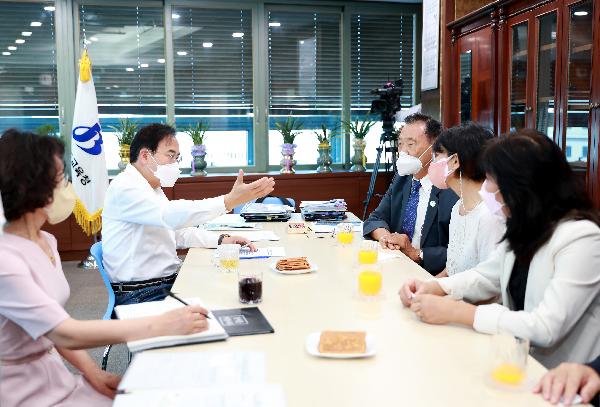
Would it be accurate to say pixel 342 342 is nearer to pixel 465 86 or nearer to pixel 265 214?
pixel 265 214

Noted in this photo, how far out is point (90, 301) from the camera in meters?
4.46

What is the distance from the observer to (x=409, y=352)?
4.87 feet

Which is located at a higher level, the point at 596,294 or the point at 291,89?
the point at 291,89

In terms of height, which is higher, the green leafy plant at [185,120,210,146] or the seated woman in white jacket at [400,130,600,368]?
the green leafy plant at [185,120,210,146]

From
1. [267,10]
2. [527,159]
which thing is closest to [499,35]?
[527,159]

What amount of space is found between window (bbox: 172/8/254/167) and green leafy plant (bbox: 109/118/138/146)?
0.60m

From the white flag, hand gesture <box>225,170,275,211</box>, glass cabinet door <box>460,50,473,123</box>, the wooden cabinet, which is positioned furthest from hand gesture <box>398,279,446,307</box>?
the white flag

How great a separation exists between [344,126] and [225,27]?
5.87 ft

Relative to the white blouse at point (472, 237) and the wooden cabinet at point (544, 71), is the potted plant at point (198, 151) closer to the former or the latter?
the wooden cabinet at point (544, 71)

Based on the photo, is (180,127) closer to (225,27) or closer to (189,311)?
(225,27)

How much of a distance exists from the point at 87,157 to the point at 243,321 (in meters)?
4.14

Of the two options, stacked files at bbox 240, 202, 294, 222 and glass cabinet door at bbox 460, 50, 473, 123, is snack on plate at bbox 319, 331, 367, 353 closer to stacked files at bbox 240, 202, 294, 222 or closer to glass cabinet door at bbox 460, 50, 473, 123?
stacked files at bbox 240, 202, 294, 222

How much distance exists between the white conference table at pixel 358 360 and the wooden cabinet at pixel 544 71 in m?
1.66

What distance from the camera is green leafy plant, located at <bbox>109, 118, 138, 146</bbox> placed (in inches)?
232
